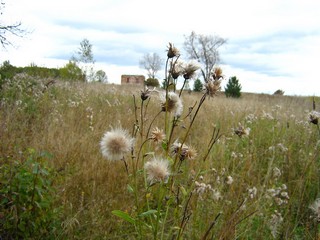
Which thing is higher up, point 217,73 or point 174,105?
point 217,73

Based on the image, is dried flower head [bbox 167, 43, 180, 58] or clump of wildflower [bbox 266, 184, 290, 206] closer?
dried flower head [bbox 167, 43, 180, 58]

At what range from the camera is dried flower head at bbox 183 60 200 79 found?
1432 mm

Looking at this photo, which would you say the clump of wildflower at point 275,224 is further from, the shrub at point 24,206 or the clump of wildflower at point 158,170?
the shrub at point 24,206

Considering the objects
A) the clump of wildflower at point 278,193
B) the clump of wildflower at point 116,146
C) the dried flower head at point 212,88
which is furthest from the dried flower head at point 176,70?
the clump of wildflower at point 278,193

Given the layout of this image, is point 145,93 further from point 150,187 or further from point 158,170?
point 150,187

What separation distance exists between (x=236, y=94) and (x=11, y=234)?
32.4 m

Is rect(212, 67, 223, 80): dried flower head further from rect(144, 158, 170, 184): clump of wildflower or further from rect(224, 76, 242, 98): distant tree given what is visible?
rect(224, 76, 242, 98): distant tree

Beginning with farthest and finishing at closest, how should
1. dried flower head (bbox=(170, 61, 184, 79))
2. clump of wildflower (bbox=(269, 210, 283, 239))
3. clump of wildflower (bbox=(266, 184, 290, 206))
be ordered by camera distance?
clump of wildflower (bbox=(266, 184, 290, 206)), clump of wildflower (bbox=(269, 210, 283, 239)), dried flower head (bbox=(170, 61, 184, 79))

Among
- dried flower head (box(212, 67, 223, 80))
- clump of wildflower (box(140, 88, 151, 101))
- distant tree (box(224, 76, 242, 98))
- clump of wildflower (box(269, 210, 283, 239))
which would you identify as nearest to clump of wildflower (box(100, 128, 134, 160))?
clump of wildflower (box(140, 88, 151, 101))

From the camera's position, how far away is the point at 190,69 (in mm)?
1438

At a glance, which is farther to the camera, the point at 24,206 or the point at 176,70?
the point at 24,206

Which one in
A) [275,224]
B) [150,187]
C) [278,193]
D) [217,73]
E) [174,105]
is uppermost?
[217,73]

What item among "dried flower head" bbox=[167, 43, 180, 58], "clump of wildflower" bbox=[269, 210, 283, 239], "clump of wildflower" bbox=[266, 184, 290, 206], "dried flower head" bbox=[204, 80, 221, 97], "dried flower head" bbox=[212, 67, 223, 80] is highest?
"dried flower head" bbox=[167, 43, 180, 58]

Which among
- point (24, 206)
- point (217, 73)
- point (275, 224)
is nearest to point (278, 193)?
point (275, 224)
